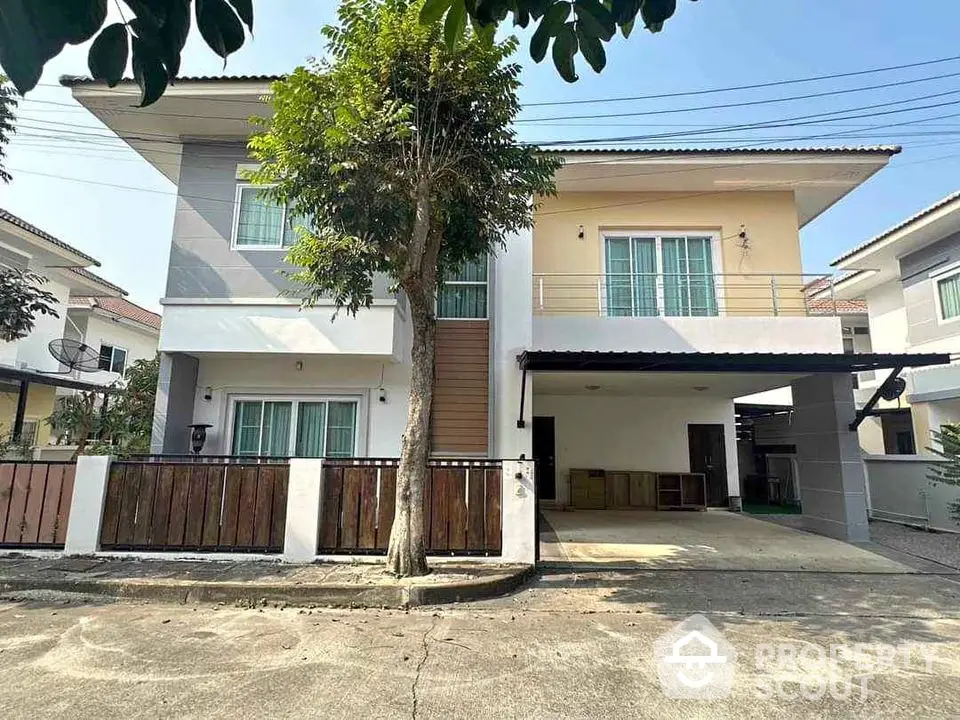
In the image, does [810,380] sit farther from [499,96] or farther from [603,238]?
[499,96]

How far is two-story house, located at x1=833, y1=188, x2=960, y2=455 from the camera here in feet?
40.8

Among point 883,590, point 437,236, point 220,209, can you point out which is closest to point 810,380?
point 883,590

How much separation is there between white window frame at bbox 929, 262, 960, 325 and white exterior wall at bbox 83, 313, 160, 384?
22.7 metres

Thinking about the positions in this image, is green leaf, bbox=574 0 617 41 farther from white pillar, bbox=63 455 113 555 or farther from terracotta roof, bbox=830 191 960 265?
terracotta roof, bbox=830 191 960 265

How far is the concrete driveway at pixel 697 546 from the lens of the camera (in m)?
7.15

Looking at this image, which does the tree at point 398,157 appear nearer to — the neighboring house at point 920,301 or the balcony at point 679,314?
the balcony at point 679,314

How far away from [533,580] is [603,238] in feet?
23.9

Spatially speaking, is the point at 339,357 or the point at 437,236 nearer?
the point at 437,236

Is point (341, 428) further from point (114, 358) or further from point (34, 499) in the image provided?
point (114, 358)

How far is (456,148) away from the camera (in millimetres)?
6102

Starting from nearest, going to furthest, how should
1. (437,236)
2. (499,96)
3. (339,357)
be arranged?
(499,96)
(437,236)
(339,357)

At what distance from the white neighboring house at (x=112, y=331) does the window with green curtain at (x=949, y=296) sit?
21897 mm

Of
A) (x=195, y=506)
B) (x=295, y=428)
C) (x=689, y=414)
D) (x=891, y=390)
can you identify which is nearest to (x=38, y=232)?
(x=295, y=428)

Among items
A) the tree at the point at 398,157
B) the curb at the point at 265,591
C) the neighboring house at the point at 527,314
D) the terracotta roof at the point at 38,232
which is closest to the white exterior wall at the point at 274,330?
the neighboring house at the point at 527,314
